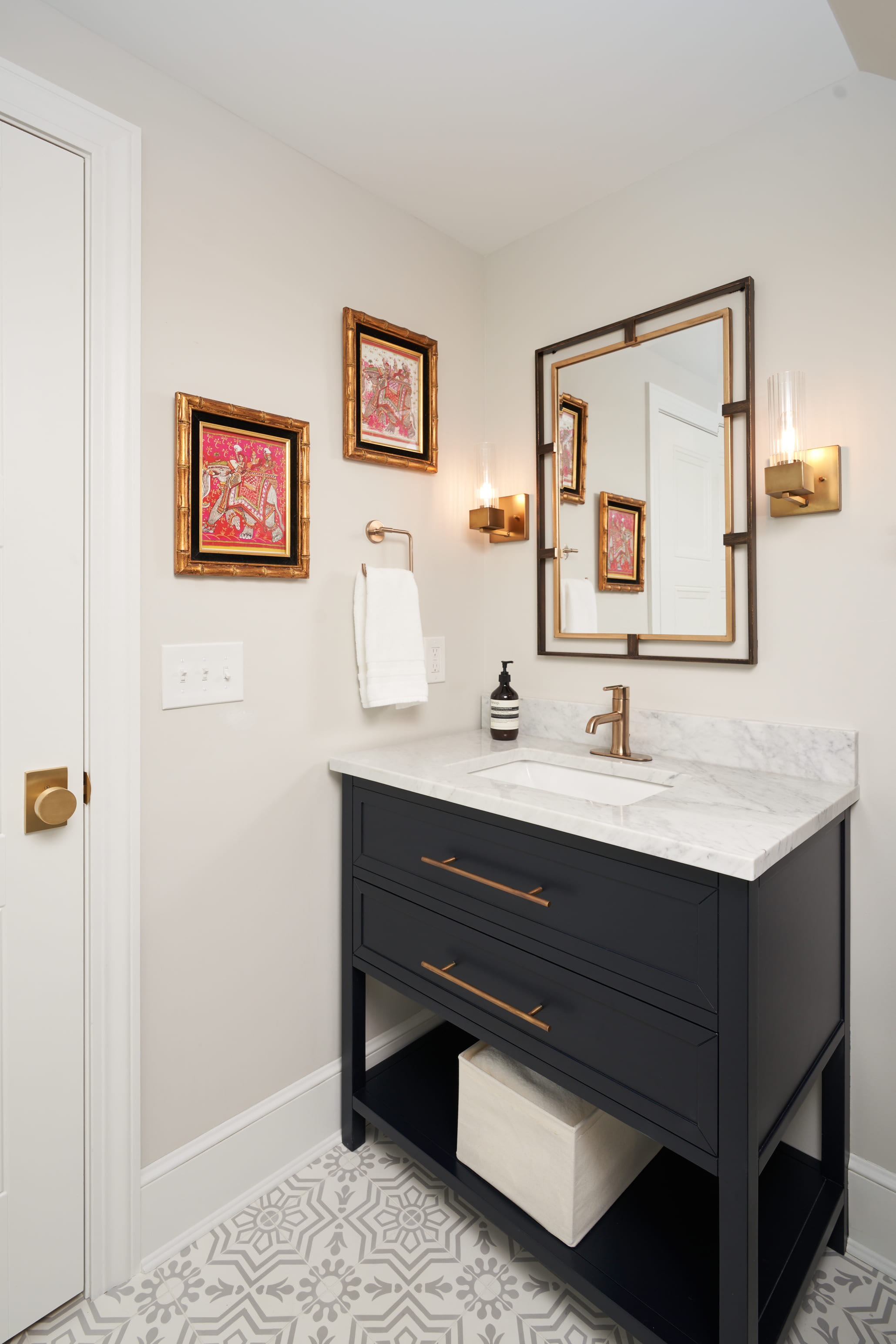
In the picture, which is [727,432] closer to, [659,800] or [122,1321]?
[659,800]

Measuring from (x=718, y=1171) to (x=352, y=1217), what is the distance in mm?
870

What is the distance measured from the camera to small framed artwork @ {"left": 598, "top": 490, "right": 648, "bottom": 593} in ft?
5.81

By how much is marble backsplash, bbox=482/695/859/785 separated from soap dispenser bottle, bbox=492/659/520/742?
0.40 feet

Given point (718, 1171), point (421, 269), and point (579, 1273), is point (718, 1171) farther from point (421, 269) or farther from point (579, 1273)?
point (421, 269)

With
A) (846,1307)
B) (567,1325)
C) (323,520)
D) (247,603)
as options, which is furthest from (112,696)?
(846,1307)

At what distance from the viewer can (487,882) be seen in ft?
4.42

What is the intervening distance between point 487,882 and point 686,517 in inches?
38.7

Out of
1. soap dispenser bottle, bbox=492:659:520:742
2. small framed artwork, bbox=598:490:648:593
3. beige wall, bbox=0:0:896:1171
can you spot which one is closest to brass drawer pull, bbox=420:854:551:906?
beige wall, bbox=0:0:896:1171

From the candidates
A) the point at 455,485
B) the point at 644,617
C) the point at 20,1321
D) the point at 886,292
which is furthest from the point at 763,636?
the point at 20,1321

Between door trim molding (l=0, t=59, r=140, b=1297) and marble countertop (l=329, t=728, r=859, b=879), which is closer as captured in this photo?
marble countertop (l=329, t=728, r=859, b=879)

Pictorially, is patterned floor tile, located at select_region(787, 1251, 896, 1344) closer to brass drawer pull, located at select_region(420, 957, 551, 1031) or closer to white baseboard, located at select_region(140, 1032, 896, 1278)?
white baseboard, located at select_region(140, 1032, 896, 1278)

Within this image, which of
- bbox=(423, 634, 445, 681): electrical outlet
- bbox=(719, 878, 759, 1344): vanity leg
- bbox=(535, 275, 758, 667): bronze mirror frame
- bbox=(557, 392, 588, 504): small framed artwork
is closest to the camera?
bbox=(719, 878, 759, 1344): vanity leg

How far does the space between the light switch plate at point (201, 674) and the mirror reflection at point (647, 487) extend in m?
0.90

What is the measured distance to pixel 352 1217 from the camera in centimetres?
148
